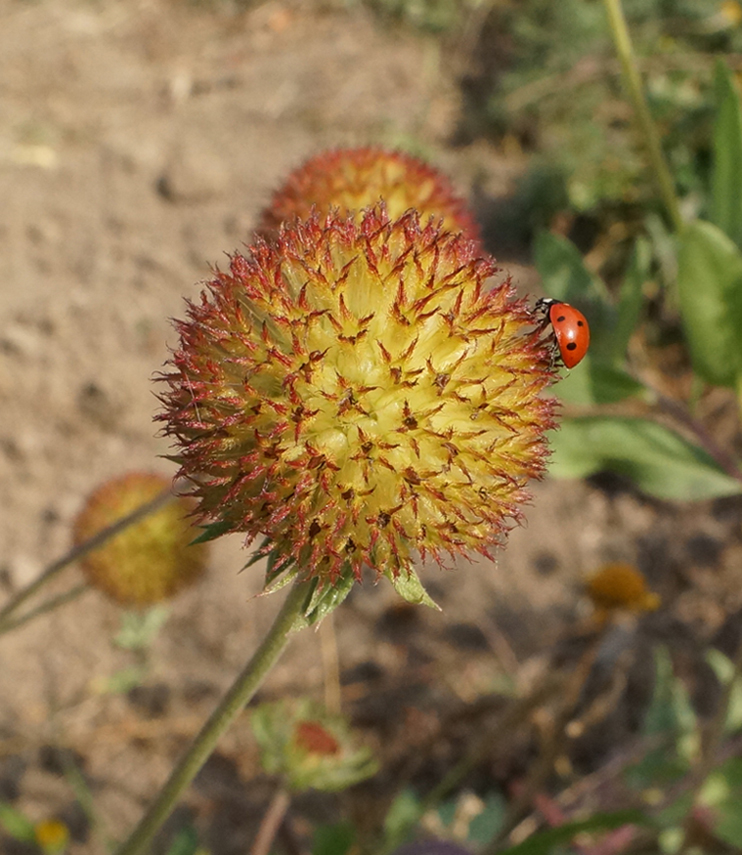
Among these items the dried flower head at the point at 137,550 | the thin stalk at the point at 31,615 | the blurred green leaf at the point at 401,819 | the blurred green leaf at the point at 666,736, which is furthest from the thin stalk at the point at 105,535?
the blurred green leaf at the point at 666,736

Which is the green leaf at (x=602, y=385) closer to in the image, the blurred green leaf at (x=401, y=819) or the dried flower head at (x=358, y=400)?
the dried flower head at (x=358, y=400)

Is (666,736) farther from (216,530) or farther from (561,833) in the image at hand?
(216,530)

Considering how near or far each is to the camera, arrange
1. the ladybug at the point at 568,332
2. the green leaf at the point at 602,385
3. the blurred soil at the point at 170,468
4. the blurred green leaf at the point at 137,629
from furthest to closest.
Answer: the blurred soil at the point at 170,468
the blurred green leaf at the point at 137,629
the green leaf at the point at 602,385
the ladybug at the point at 568,332

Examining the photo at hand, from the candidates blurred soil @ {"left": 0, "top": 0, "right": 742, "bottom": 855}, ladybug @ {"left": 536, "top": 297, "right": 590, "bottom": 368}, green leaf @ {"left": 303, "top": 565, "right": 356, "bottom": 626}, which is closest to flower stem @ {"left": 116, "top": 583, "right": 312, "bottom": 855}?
green leaf @ {"left": 303, "top": 565, "right": 356, "bottom": 626}

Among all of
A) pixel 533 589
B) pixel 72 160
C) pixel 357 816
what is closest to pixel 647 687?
pixel 533 589

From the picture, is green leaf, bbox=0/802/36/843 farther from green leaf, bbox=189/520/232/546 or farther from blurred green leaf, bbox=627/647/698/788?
blurred green leaf, bbox=627/647/698/788

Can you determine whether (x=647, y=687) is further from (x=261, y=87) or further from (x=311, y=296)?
(x=261, y=87)

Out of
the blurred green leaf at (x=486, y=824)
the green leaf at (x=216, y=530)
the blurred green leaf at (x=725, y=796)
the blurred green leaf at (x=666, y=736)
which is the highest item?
the green leaf at (x=216, y=530)
